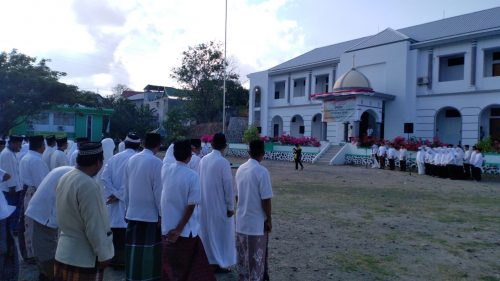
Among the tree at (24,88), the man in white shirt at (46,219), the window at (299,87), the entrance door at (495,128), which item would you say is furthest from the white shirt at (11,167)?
the window at (299,87)

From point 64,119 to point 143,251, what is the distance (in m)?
43.1

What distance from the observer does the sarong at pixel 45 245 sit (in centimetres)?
400

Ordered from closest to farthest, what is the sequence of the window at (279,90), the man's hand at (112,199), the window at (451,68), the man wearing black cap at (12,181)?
the man's hand at (112,199) < the man wearing black cap at (12,181) < the window at (451,68) < the window at (279,90)

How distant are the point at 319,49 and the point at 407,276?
3510cm

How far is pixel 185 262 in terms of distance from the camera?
158 inches

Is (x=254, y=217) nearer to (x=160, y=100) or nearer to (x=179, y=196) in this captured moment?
(x=179, y=196)

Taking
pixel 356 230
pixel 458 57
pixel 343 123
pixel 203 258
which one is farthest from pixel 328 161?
pixel 203 258

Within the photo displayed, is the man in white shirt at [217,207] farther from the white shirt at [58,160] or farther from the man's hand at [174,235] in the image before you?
the white shirt at [58,160]

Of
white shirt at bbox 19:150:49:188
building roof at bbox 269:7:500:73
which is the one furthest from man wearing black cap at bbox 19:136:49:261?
building roof at bbox 269:7:500:73

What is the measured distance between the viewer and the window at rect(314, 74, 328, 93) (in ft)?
114

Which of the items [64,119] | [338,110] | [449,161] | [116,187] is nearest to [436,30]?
[338,110]

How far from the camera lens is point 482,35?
23750mm

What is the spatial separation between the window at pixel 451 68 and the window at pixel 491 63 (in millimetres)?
1406

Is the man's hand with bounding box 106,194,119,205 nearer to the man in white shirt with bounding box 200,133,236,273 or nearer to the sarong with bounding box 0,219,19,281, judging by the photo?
the man in white shirt with bounding box 200,133,236,273
